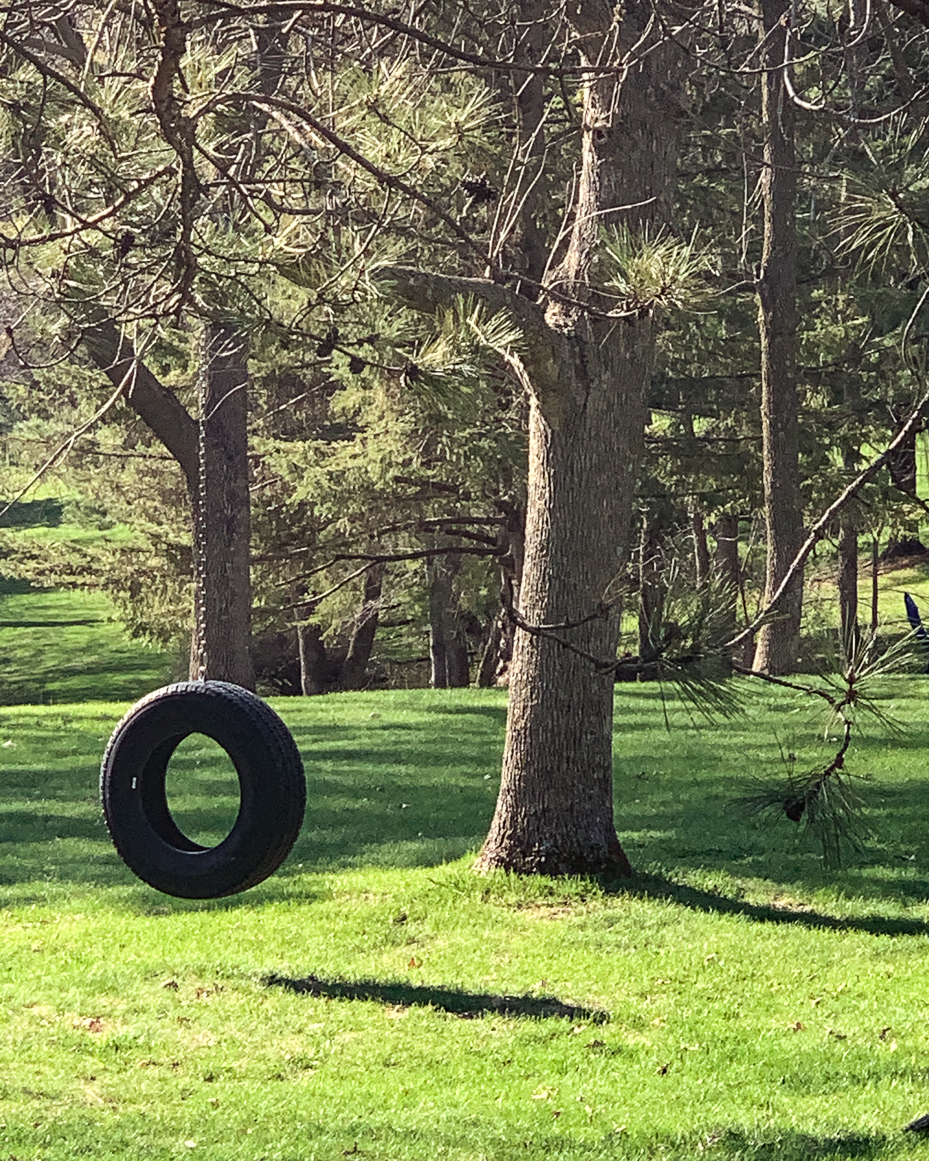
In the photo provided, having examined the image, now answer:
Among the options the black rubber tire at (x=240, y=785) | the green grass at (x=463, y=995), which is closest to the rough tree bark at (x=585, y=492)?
the green grass at (x=463, y=995)

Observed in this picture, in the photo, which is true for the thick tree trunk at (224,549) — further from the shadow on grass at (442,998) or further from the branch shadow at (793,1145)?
the branch shadow at (793,1145)

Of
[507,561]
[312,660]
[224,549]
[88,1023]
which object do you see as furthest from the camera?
[312,660]

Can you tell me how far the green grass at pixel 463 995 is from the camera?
17.6 feet

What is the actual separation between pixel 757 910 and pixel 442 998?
2.31 metres

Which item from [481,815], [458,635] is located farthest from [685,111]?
[458,635]

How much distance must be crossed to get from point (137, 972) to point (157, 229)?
11.8 feet

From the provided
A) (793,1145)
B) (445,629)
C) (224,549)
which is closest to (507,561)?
(445,629)

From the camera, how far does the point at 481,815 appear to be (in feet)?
37.2

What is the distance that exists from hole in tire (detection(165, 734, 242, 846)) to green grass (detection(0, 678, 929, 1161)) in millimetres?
72

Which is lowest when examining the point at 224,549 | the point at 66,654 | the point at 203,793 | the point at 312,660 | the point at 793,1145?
the point at 793,1145

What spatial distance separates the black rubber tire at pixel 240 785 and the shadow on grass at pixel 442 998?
60 centimetres

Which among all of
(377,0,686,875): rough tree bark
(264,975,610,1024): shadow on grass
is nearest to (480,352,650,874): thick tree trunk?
(377,0,686,875): rough tree bark

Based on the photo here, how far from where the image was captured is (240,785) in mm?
6945

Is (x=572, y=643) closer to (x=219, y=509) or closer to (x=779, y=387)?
(x=219, y=509)
